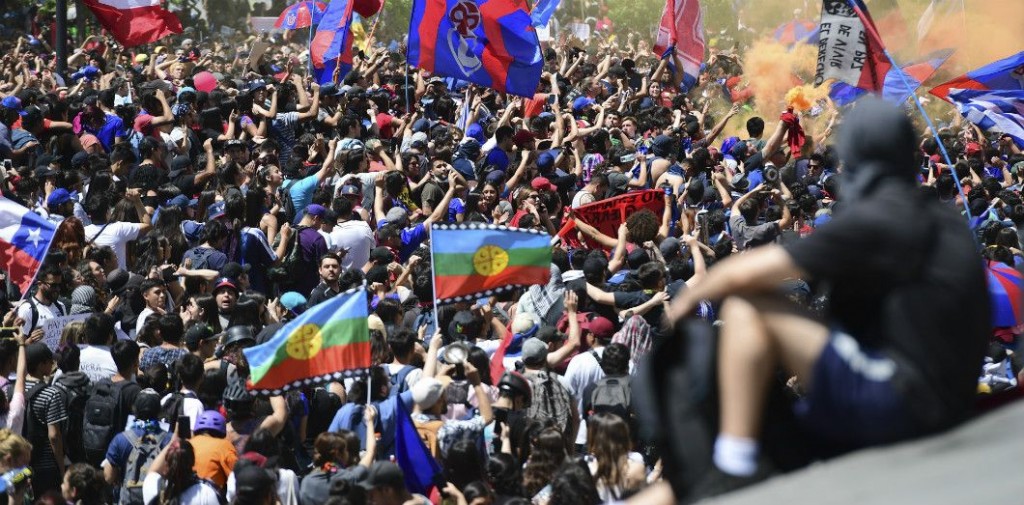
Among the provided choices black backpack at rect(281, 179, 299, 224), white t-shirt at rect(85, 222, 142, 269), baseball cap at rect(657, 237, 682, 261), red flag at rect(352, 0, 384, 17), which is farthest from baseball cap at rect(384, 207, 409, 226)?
red flag at rect(352, 0, 384, 17)

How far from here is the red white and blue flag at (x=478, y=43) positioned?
14250mm

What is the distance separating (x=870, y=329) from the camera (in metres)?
3.66

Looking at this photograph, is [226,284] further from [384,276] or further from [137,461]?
[137,461]

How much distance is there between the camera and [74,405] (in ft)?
25.1

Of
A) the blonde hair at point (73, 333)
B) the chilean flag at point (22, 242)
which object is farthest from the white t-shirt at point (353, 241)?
the blonde hair at point (73, 333)

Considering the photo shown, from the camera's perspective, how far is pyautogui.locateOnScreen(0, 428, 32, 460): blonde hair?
664 centimetres

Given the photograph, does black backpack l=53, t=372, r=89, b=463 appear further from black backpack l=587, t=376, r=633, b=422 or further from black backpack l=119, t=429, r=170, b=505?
black backpack l=587, t=376, r=633, b=422

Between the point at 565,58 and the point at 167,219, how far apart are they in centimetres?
1186

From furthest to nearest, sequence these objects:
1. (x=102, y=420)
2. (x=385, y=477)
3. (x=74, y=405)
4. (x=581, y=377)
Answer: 1. (x=581, y=377)
2. (x=74, y=405)
3. (x=102, y=420)
4. (x=385, y=477)

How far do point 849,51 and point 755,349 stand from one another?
9.70 metres

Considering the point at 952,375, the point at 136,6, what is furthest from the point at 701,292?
the point at 136,6

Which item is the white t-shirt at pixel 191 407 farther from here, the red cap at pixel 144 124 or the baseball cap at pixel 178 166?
the red cap at pixel 144 124

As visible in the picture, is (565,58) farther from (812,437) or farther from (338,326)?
(812,437)

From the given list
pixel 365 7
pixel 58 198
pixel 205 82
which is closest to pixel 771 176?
pixel 58 198
